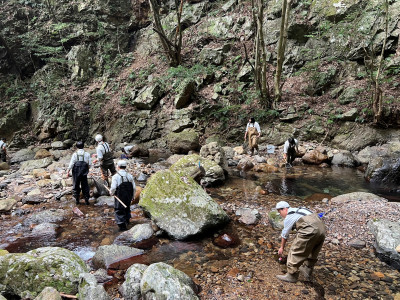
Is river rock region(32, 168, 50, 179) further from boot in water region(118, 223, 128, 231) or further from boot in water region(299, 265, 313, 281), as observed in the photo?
boot in water region(299, 265, 313, 281)

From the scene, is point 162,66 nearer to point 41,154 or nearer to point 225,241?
point 41,154

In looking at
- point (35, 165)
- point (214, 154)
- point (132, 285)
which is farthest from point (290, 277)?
point (35, 165)

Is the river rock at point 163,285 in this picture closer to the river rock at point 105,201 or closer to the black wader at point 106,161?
the river rock at point 105,201

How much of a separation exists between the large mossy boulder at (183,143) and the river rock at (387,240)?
9337mm

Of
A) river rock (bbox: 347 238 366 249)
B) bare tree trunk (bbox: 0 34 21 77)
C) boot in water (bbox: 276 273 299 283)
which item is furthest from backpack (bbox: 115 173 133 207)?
bare tree trunk (bbox: 0 34 21 77)

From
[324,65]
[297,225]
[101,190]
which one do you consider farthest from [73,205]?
[324,65]

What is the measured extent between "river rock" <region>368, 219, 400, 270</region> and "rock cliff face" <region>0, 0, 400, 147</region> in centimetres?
835

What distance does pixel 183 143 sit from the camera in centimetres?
1327

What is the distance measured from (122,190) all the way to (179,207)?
1322mm

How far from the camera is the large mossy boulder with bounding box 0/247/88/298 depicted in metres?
3.56

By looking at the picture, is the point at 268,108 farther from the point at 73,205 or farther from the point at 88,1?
the point at 88,1

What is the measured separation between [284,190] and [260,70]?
889 cm

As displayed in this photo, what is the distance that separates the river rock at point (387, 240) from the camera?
422 cm

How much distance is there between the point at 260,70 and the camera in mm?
14695
